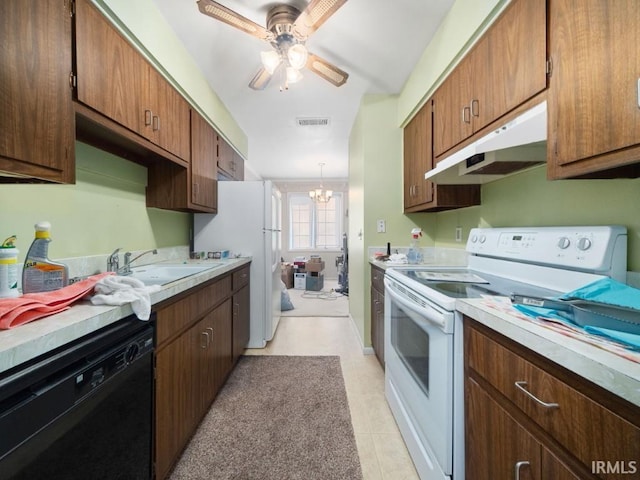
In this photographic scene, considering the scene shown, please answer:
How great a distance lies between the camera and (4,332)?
0.63 metres

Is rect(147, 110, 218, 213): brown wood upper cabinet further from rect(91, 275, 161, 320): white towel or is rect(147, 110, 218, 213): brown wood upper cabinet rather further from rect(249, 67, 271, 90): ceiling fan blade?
rect(91, 275, 161, 320): white towel

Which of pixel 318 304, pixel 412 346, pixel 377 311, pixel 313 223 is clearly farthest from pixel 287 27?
pixel 313 223

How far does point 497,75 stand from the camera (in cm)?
128

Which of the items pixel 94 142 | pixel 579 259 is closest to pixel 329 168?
pixel 94 142

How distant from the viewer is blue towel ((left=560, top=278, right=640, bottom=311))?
651 millimetres

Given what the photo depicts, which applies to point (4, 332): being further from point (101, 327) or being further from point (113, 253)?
point (113, 253)

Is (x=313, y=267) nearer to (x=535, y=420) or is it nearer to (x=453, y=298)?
(x=453, y=298)

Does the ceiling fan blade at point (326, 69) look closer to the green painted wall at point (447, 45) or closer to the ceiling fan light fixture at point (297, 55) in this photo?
the ceiling fan light fixture at point (297, 55)

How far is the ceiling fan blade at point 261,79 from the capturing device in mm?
1959

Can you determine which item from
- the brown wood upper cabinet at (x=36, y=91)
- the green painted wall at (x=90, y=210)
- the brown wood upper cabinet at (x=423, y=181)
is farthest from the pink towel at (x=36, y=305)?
the brown wood upper cabinet at (x=423, y=181)

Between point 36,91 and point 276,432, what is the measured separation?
1879 mm

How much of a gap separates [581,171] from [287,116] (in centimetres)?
286

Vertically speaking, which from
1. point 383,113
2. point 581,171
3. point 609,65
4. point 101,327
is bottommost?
point 101,327
